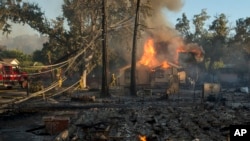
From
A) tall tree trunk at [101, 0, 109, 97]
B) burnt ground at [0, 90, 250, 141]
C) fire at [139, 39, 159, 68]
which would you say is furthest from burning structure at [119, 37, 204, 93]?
burnt ground at [0, 90, 250, 141]

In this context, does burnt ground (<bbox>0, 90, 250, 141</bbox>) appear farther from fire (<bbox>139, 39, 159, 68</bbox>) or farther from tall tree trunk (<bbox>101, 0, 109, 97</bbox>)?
fire (<bbox>139, 39, 159, 68</bbox>)

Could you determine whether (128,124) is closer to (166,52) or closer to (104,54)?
(104,54)

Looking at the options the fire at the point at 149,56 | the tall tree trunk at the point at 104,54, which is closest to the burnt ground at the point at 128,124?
the tall tree trunk at the point at 104,54

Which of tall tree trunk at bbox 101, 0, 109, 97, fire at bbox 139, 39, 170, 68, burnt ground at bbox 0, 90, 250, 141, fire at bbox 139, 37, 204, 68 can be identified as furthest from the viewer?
fire at bbox 139, 37, 204, 68

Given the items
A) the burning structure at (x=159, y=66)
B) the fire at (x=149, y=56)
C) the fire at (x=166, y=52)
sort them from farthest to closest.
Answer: the fire at (x=166, y=52) → the fire at (x=149, y=56) → the burning structure at (x=159, y=66)

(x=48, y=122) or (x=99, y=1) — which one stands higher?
(x=99, y=1)

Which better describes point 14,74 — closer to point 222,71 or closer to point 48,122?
point 48,122

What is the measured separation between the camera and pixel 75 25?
48.8 meters

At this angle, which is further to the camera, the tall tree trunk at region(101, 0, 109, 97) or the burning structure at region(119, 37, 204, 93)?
the burning structure at region(119, 37, 204, 93)

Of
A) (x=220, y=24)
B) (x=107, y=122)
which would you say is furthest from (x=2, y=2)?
(x=220, y=24)

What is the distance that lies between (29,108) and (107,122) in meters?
8.29

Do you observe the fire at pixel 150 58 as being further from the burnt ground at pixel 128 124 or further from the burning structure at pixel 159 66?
the burnt ground at pixel 128 124

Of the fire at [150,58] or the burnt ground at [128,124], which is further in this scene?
the fire at [150,58]

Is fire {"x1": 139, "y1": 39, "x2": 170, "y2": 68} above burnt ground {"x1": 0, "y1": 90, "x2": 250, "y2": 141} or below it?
above
